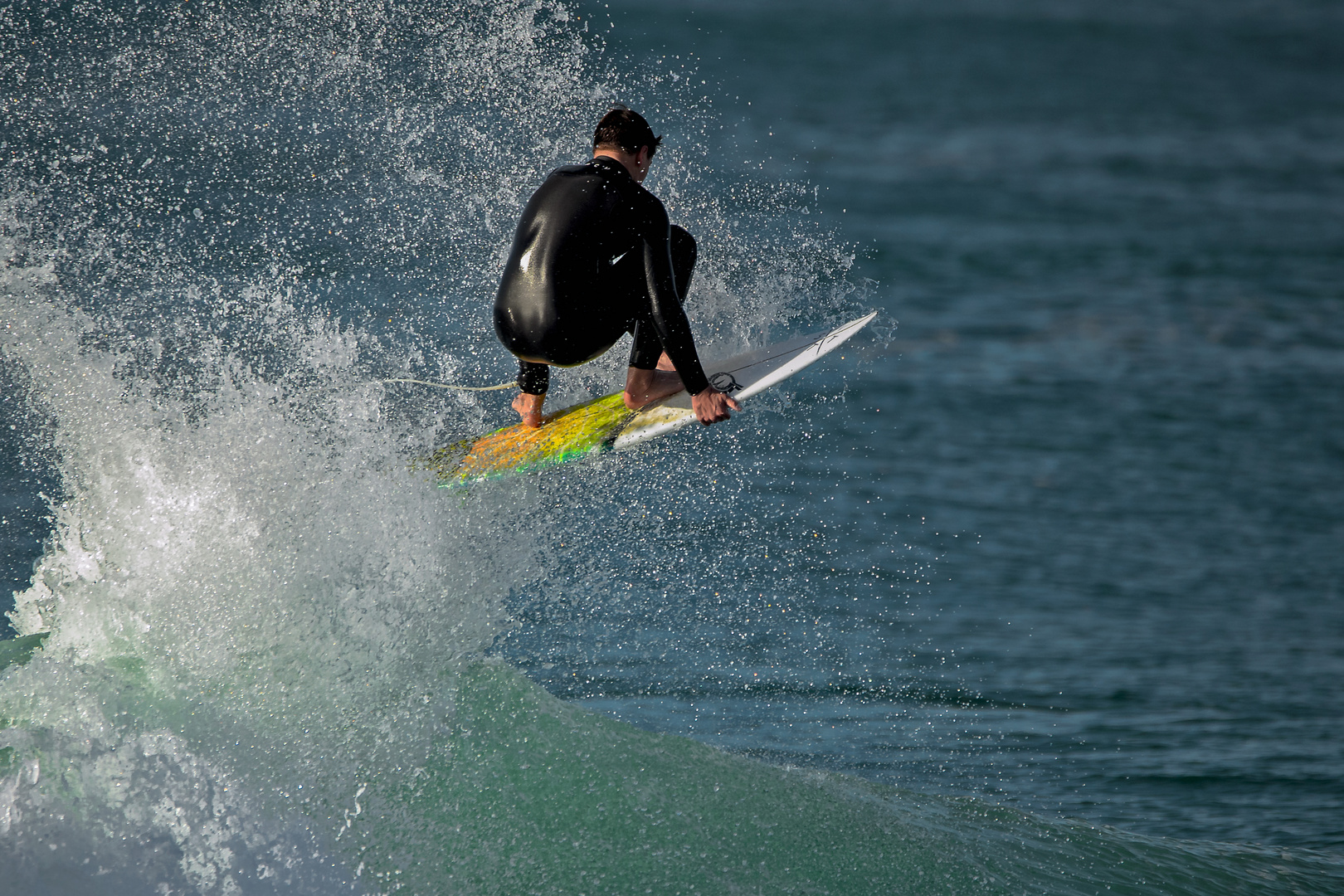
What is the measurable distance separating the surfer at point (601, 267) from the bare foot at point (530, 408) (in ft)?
1.62

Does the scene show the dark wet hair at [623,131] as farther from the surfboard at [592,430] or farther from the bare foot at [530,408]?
the bare foot at [530,408]

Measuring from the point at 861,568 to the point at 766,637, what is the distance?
1.43 m

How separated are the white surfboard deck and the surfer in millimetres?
219

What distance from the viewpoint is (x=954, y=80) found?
29406mm

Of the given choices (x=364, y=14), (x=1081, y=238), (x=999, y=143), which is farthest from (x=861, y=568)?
(x=999, y=143)

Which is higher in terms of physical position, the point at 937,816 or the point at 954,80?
the point at 954,80

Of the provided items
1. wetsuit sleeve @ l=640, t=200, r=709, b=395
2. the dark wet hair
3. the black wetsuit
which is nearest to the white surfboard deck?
the black wetsuit

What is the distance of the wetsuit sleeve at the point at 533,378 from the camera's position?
5.04 metres

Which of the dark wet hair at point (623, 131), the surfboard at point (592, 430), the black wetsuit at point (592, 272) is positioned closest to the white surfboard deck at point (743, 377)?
the surfboard at point (592, 430)

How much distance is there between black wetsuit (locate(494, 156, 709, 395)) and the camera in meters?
4.36

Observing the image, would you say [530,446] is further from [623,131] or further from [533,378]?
[623,131]

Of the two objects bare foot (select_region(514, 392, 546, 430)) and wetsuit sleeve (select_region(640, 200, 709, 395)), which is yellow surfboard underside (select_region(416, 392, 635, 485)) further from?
wetsuit sleeve (select_region(640, 200, 709, 395))

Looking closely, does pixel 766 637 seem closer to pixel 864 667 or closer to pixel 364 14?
pixel 864 667

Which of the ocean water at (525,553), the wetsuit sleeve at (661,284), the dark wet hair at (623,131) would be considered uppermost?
the dark wet hair at (623,131)
